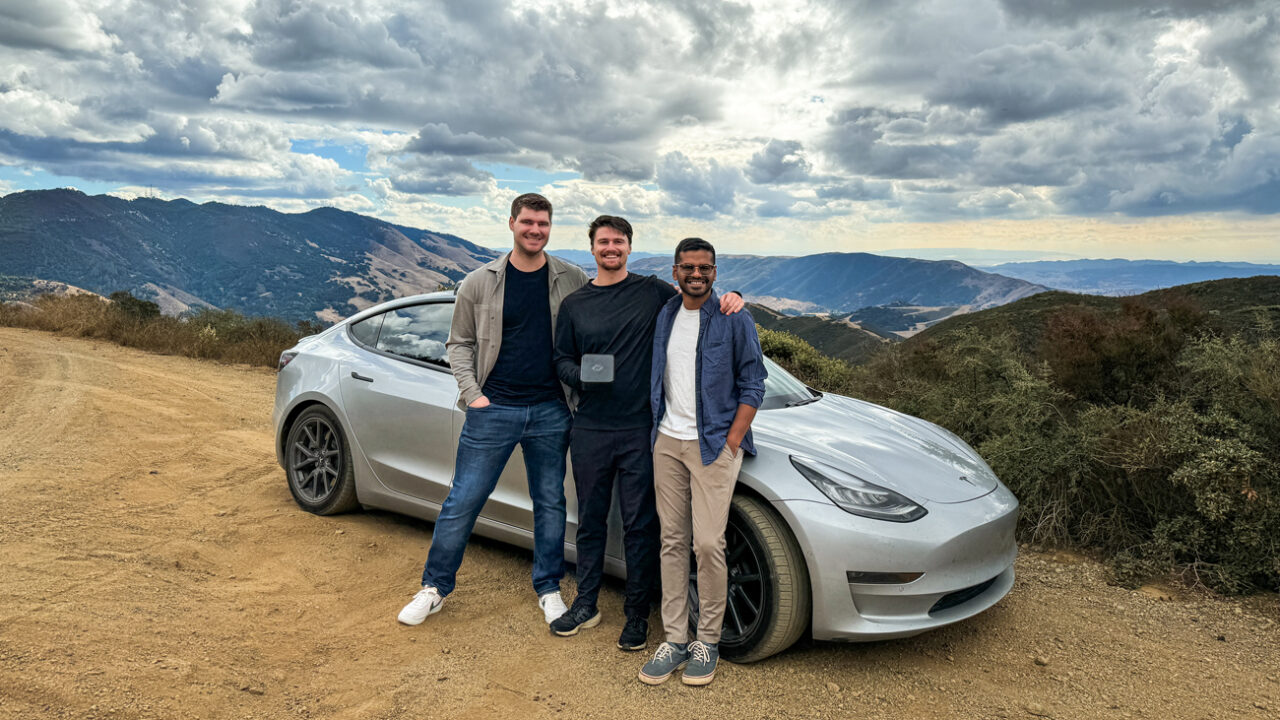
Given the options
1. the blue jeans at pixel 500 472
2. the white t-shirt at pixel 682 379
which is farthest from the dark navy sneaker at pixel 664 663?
the white t-shirt at pixel 682 379

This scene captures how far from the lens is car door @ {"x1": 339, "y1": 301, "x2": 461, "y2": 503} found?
4543 mm

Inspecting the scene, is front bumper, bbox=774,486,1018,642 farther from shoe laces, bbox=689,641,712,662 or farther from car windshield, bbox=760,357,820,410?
car windshield, bbox=760,357,820,410

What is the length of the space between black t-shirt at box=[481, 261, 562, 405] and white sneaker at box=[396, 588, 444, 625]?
1.08m

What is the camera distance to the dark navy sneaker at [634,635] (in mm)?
3604

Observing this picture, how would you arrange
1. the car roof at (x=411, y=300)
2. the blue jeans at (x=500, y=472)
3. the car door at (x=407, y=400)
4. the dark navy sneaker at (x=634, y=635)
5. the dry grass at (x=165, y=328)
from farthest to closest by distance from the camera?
the dry grass at (x=165, y=328)
the car roof at (x=411, y=300)
the car door at (x=407, y=400)
the blue jeans at (x=500, y=472)
the dark navy sneaker at (x=634, y=635)

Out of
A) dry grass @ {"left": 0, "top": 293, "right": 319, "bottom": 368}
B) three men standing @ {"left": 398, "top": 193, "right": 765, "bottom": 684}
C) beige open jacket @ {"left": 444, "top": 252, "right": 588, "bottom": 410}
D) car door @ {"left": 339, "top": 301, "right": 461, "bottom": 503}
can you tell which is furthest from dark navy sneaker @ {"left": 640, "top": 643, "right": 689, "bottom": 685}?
dry grass @ {"left": 0, "top": 293, "right": 319, "bottom": 368}

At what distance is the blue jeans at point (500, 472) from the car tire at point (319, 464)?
141 cm

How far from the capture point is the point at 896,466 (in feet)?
11.7

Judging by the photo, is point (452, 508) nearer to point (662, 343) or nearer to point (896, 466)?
point (662, 343)

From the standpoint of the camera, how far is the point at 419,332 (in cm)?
491

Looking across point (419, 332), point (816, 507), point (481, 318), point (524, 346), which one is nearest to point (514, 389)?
point (524, 346)

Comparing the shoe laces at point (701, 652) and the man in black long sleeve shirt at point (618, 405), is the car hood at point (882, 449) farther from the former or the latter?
the shoe laces at point (701, 652)

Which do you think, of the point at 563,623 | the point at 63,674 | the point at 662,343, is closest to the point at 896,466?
the point at 662,343

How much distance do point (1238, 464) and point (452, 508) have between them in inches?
178
